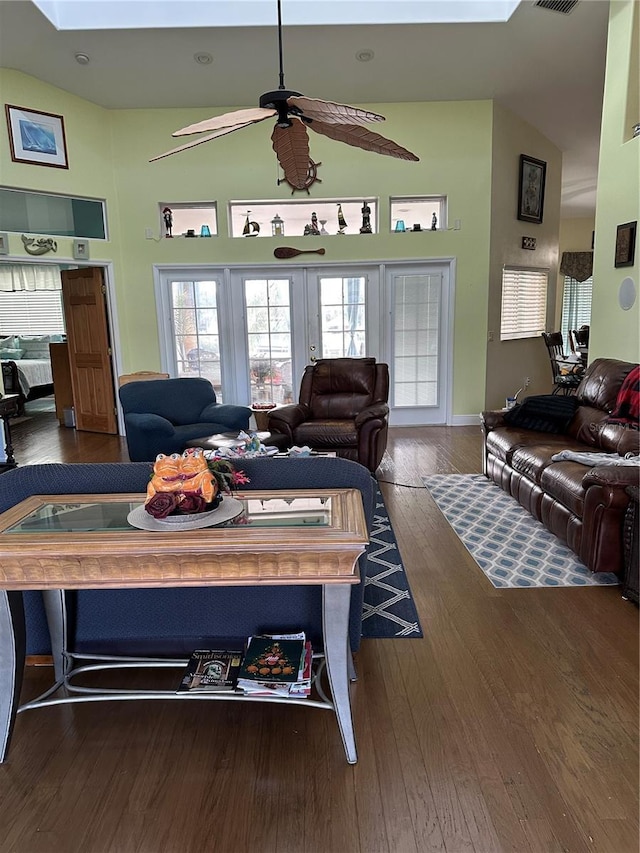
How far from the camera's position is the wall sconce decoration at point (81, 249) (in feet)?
19.1

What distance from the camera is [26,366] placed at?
28.5ft

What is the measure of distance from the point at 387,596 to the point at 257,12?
469 centimetres

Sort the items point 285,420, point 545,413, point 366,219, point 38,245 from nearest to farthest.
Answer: point 545,413
point 285,420
point 38,245
point 366,219

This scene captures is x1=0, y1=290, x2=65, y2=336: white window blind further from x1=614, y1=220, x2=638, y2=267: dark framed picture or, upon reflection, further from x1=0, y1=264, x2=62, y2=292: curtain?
x1=614, y1=220, x2=638, y2=267: dark framed picture

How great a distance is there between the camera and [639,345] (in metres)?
4.02

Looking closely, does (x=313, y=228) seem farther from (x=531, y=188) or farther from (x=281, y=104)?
(x=281, y=104)

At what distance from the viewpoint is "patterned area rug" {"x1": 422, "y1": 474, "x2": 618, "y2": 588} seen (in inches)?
110

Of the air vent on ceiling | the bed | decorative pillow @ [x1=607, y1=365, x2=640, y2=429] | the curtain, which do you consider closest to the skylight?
the air vent on ceiling

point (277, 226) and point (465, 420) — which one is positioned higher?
point (277, 226)

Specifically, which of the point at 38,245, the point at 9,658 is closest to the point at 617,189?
the point at 9,658

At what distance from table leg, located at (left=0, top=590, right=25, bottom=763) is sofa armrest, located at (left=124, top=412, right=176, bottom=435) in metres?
2.75

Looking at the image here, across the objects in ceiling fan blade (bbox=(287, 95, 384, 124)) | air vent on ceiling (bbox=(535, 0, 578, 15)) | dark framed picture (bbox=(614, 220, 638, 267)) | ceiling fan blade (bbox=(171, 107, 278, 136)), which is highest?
air vent on ceiling (bbox=(535, 0, 578, 15))

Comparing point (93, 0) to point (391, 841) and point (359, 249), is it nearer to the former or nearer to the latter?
point (359, 249)

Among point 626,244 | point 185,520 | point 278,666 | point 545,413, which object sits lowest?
point 278,666
